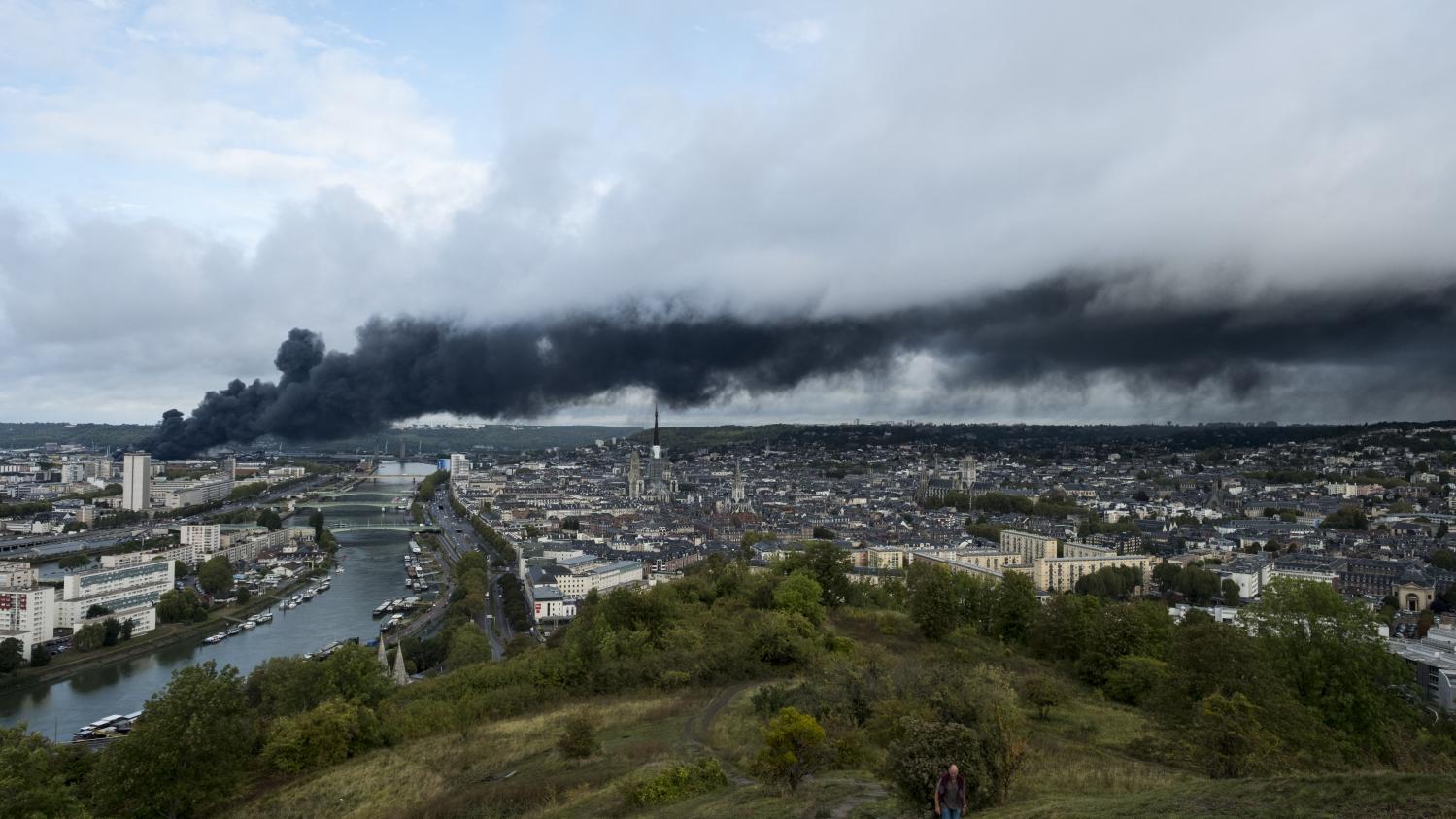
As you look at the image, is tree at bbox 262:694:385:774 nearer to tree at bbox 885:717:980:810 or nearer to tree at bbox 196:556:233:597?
tree at bbox 885:717:980:810

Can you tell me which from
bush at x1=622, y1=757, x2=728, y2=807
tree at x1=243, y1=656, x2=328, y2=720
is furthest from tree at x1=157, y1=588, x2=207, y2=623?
bush at x1=622, y1=757, x2=728, y2=807

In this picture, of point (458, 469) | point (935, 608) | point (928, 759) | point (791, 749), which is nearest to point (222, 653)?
point (935, 608)

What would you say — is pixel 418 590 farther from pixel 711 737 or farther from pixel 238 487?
pixel 238 487

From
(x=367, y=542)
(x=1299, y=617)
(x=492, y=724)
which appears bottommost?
(x=367, y=542)

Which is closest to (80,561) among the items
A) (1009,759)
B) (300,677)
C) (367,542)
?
(367,542)

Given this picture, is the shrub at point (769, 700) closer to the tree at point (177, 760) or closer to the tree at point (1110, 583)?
the tree at point (177, 760)

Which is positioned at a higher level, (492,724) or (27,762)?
(27,762)
